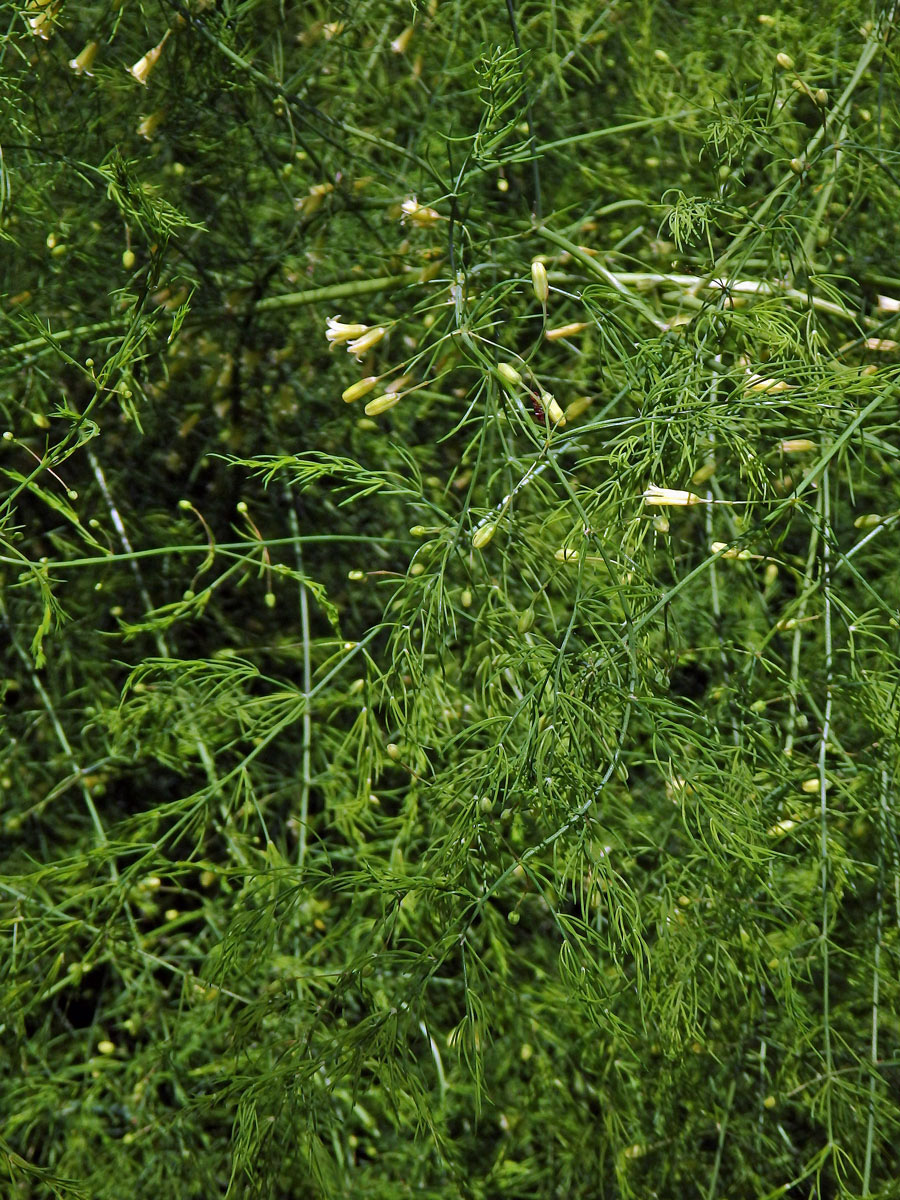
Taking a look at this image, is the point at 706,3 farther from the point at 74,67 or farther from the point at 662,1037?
the point at 662,1037

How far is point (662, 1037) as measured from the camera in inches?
56.9

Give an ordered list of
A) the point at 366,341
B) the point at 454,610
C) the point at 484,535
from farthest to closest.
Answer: the point at 454,610, the point at 366,341, the point at 484,535

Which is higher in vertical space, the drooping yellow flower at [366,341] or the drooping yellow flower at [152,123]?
the drooping yellow flower at [152,123]

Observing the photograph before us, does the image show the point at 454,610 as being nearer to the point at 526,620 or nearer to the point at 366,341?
the point at 526,620

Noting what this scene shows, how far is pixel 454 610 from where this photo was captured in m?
1.56

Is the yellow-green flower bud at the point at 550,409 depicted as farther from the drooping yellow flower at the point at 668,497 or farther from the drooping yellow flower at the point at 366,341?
the drooping yellow flower at the point at 366,341

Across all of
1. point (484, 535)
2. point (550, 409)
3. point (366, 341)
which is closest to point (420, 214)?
point (366, 341)

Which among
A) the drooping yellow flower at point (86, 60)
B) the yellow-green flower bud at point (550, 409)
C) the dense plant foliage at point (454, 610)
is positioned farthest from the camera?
the drooping yellow flower at point (86, 60)

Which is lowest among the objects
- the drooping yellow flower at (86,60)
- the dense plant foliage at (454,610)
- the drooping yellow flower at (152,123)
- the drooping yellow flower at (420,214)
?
the dense plant foliage at (454,610)

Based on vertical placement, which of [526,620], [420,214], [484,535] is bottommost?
[526,620]

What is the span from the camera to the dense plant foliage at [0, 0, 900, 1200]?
137 centimetres

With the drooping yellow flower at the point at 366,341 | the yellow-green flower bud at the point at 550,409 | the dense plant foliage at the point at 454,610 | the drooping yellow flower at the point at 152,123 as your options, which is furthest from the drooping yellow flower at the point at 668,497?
the drooping yellow flower at the point at 152,123

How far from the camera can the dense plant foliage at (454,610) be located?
54.0 inches

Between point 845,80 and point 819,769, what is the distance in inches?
50.9
